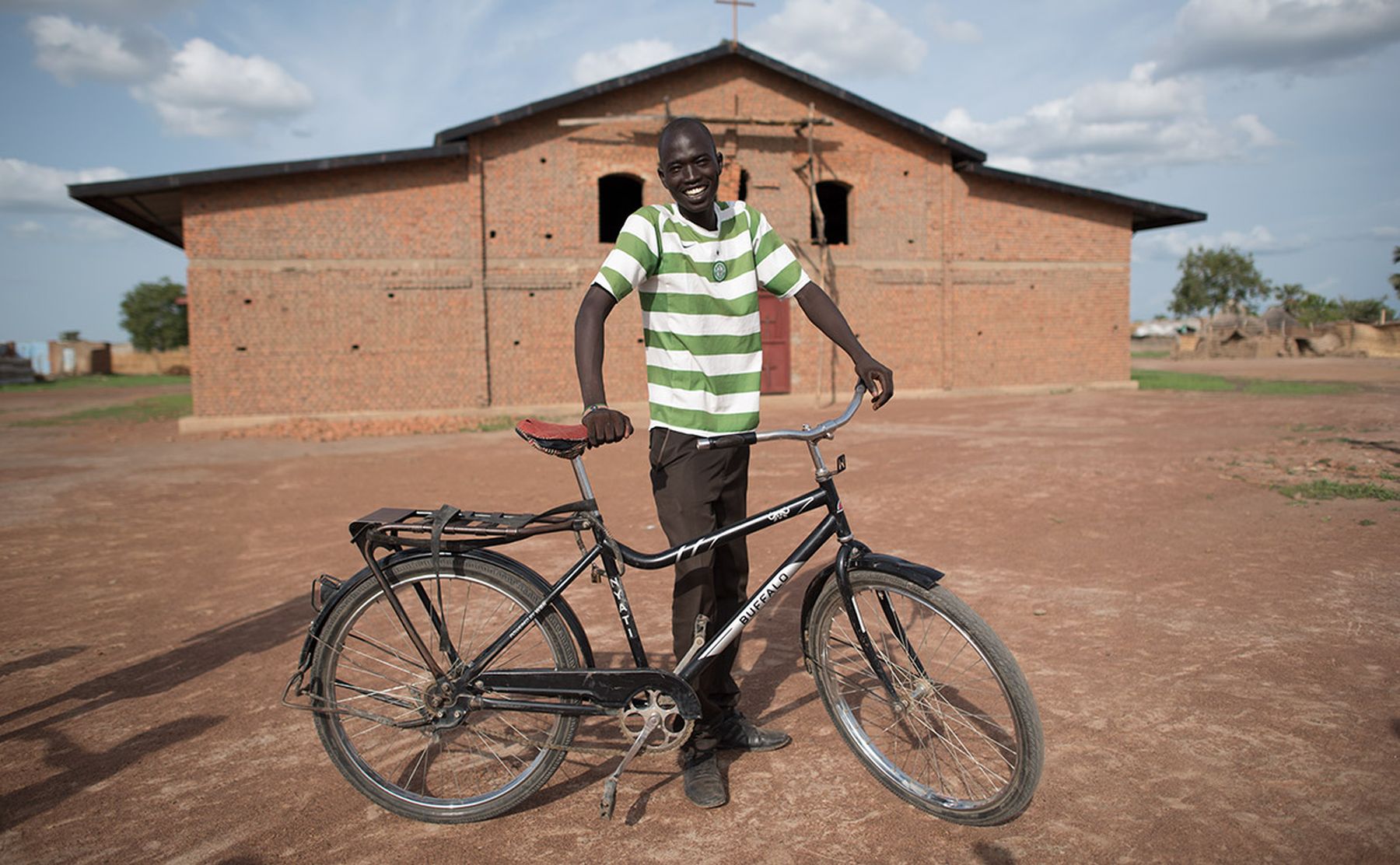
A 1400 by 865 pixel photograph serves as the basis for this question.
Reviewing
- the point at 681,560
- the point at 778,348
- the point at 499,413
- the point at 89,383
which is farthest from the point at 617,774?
the point at 89,383

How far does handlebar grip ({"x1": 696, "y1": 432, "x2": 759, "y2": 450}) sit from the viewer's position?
230 cm

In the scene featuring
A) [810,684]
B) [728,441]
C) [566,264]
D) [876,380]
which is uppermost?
[566,264]

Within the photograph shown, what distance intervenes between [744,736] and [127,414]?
20.7 meters

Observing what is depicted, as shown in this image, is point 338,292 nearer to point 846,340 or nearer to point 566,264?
point 566,264

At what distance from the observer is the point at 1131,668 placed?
3.35m

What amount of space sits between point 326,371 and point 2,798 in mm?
13324

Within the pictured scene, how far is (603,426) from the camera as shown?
2.20 metres

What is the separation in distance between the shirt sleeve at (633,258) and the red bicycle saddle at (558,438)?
46 centimetres

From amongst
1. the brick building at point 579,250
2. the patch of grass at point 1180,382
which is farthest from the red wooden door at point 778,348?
the patch of grass at point 1180,382

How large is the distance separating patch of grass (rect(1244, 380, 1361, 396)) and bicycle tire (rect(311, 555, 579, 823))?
18.1 m

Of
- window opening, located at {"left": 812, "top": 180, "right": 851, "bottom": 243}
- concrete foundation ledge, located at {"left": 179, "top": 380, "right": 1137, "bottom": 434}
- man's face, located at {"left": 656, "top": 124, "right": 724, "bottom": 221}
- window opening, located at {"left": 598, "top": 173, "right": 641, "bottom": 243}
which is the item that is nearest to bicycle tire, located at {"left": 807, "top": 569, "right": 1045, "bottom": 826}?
man's face, located at {"left": 656, "top": 124, "right": 724, "bottom": 221}

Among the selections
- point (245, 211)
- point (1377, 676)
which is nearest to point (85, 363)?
point (245, 211)

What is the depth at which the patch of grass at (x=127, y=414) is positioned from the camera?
56.3 feet

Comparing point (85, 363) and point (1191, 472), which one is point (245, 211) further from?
point (85, 363)
